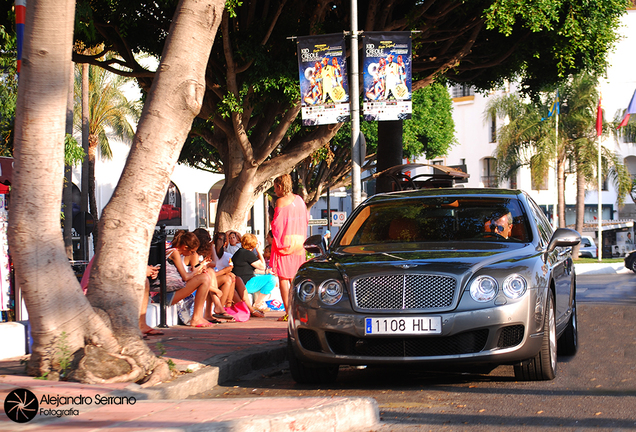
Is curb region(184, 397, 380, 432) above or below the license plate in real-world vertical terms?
below

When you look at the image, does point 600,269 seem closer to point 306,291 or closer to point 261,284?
point 261,284

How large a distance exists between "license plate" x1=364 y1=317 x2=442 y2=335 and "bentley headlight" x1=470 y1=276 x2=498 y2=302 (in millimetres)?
330

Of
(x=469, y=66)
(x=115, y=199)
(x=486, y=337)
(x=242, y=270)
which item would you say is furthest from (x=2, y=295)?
(x=469, y=66)

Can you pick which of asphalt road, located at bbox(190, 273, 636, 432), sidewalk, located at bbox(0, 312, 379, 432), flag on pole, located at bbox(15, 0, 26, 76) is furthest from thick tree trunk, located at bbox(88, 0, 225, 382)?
flag on pole, located at bbox(15, 0, 26, 76)

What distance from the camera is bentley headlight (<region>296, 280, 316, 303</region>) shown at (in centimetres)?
597

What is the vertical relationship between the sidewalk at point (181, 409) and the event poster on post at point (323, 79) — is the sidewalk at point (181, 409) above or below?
below

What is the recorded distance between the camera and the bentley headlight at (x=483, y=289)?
18.3ft

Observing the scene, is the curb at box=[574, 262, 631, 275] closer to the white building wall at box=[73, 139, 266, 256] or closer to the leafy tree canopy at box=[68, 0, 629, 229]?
the leafy tree canopy at box=[68, 0, 629, 229]

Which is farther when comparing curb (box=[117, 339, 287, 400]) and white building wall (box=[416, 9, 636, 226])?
white building wall (box=[416, 9, 636, 226])

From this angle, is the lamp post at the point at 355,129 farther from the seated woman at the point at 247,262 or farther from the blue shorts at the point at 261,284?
the seated woman at the point at 247,262

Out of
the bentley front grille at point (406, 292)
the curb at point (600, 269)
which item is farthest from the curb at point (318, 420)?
the curb at point (600, 269)

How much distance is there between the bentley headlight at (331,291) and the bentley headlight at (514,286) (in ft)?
4.00

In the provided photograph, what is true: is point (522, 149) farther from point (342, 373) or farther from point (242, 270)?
point (342, 373)

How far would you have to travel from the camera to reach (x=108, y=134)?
38.0 meters
